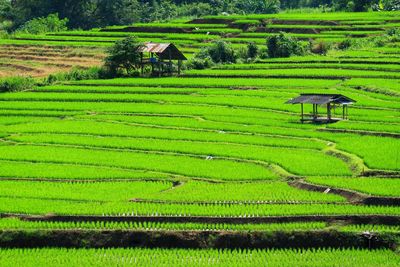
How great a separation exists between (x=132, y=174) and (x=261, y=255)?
325 inches

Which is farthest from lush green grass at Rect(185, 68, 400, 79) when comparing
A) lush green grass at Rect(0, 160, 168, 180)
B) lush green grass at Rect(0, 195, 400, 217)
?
lush green grass at Rect(0, 195, 400, 217)

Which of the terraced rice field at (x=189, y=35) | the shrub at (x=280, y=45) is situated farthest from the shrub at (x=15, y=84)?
the shrub at (x=280, y=45)

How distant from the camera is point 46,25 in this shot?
263 ft

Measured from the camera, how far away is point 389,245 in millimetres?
23391

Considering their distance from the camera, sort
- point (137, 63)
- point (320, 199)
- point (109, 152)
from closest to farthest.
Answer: point (320, 199)
point (109, 152)
point (137, 63)

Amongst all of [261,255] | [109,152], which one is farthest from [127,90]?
[261,255]

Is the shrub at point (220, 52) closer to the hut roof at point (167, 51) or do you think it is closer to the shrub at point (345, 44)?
the hut roof at point (167, 51)

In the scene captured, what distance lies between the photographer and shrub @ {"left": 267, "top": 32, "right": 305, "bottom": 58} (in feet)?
188

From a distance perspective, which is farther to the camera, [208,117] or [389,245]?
[208,117]

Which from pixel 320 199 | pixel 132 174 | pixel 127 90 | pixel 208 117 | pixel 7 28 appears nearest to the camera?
pixel 320 199

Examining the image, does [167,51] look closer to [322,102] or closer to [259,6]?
[322,102]

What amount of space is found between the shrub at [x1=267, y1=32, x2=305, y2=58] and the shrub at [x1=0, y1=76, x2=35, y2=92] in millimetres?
14516

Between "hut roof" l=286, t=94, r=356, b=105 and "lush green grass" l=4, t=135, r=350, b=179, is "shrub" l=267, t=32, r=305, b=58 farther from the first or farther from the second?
"lush green grass" l=4, t=135, r=350, b=179

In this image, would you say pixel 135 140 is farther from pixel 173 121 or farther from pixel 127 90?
pixel 127 90
